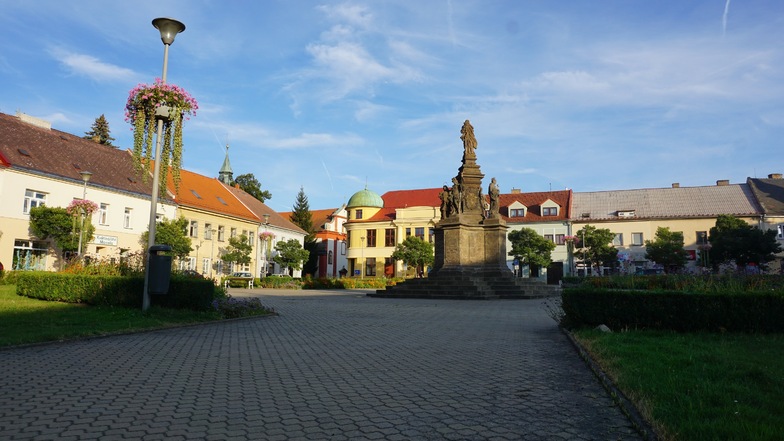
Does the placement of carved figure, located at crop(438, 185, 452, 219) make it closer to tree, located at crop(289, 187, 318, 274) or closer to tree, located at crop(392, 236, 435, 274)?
tree, located at crop(392, 236, 435, 274)

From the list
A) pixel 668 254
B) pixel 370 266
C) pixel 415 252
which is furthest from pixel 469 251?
pixel 370 266

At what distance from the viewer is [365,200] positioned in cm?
7138

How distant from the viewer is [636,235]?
5959 cm

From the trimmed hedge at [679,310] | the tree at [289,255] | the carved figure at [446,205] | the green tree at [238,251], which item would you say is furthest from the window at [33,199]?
the trimmed hedge at [679,310]

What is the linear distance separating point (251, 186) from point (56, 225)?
44774 millimetres

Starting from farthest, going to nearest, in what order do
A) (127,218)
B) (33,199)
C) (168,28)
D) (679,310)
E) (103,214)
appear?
(127,218)
(103,214)
(33,199)
(168,28)
(679,310)

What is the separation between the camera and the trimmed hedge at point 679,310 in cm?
1048

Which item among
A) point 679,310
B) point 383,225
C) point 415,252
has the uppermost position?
point 383,225

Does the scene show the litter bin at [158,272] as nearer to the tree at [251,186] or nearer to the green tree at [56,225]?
the green tree at [56,225]

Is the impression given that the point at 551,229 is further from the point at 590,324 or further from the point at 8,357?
the point at 8,357

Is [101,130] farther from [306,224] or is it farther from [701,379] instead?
[701,379]

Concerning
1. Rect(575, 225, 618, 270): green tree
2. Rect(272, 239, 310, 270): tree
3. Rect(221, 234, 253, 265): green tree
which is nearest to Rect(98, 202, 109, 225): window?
Rect(221, 234, 253, 265): green tree

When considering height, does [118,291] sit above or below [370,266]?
below

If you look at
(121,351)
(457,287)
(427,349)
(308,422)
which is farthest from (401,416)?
(457,287)
